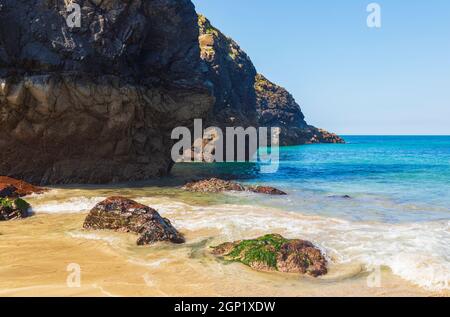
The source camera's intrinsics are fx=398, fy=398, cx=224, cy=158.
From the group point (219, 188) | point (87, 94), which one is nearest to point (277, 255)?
point (219, 188)

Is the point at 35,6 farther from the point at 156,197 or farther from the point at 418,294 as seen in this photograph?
the point at 418,294

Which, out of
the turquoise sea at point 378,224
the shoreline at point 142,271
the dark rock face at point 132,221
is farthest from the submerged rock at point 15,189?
the turquoise sea at point 378,224

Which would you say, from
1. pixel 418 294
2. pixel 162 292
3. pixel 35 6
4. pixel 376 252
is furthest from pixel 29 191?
pixel 418 294

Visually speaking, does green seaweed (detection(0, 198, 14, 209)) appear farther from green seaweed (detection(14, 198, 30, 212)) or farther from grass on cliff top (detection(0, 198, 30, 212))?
green seaweed (detection(14, 198, 30, 212))

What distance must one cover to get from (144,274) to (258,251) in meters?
3.08

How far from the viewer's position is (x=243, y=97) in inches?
3693

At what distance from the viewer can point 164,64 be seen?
3203 cm

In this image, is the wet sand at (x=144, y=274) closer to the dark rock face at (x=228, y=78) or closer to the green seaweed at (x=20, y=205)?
the green seaweed at (x=20, y=205)

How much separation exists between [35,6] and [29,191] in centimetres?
1231

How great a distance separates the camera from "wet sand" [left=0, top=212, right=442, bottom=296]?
8.33 metres

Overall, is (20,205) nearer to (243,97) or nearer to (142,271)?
(142,271)

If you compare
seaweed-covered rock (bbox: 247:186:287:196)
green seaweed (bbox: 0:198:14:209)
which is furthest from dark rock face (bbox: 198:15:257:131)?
green seaweed (bbox: 0:198:14:209)

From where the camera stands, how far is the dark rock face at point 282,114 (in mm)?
130625

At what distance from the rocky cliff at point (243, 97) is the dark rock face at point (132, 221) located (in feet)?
65.4
